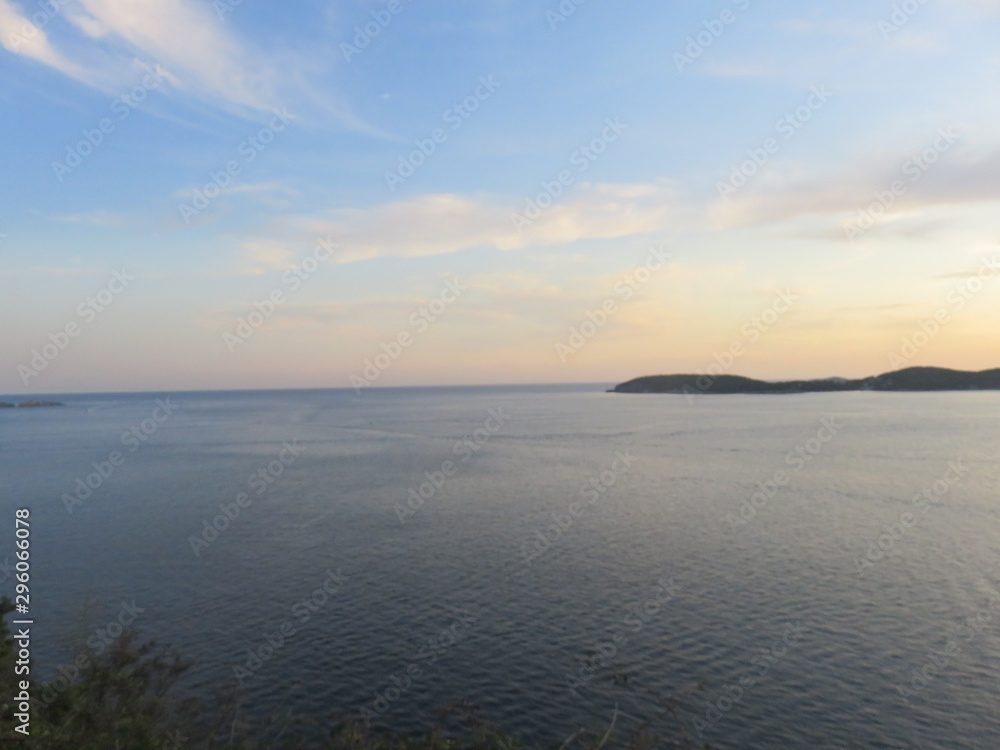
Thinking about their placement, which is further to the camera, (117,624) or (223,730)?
(117,624)

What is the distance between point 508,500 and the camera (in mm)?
54625

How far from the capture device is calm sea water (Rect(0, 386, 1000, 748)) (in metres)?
22.1

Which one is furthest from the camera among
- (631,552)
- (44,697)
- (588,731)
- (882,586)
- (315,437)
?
(315,437)

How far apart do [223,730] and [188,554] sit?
71.4 feet

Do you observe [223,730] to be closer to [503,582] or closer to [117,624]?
[117,624]

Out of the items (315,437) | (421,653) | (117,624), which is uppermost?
(315,437)

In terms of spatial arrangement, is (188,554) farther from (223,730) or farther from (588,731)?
(588,731)

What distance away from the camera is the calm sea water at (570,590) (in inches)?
871

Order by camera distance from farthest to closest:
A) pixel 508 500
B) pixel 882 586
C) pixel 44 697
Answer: pixel 508 500
pixel 882 586
pixel 44 697

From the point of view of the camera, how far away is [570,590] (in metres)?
32.3

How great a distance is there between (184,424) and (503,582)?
14424 cm

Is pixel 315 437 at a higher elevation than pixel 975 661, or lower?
higher

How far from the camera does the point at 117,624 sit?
28328 millimetres

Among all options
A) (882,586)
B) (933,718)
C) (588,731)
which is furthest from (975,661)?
(588,731)
